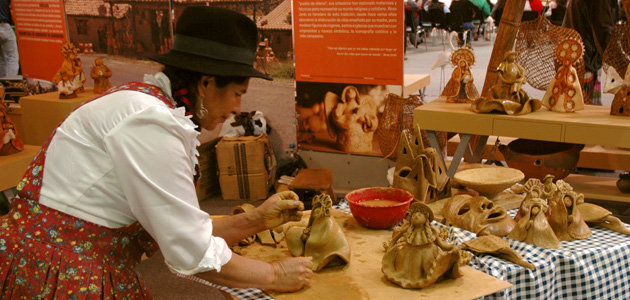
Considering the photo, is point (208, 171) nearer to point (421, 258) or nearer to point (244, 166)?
point (244, 166)

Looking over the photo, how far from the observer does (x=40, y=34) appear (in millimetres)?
6551

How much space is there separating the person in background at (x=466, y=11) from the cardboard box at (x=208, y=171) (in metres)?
3.86

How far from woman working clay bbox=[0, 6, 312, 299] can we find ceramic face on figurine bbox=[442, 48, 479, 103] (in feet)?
8.14

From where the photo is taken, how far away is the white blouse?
154 centimetres

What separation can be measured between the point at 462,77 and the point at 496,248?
220cm

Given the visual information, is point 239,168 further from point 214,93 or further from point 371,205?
point 214,93

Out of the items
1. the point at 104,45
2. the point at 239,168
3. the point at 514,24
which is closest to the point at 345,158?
the point at 239,168

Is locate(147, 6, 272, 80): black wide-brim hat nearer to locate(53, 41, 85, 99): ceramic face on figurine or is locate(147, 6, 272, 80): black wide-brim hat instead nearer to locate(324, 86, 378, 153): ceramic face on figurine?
locate(324, 86, 378, 153): ceramic face on figurine

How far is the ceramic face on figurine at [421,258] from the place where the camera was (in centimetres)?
177

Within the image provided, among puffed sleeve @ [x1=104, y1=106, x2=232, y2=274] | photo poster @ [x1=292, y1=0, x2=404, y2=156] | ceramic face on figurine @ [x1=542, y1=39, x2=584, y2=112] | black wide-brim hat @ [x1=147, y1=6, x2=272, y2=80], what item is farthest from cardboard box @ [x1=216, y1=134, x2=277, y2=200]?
puffed sleeve @ [x1=104, y1=106, x2=232, y2=274]

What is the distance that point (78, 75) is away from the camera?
5.35 m

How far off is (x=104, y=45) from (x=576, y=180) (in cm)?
471

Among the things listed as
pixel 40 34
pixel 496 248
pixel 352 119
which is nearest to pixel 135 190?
pixel 496 248

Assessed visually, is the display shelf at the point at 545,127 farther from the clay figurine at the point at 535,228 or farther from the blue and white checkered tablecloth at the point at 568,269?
the clay figurine at the point at 535,228
